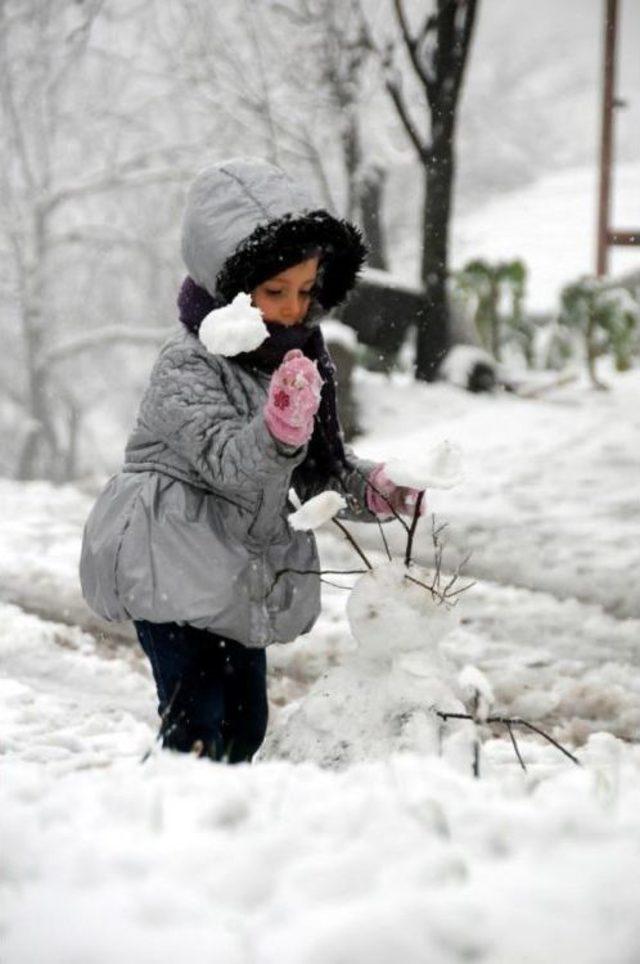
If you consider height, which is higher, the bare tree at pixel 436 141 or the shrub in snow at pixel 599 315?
the bare tree at pixel 436 141

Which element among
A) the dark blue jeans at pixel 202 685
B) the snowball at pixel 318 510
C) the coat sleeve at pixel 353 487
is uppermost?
the snowball at pixel 318 510

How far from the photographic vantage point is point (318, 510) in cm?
238

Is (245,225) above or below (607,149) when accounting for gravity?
above

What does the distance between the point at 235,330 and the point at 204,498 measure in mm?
507

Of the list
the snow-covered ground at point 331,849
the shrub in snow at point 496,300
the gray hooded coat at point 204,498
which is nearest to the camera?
the snow-covered ground at point 331,849

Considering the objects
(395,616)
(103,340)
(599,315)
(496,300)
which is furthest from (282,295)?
(103,340)

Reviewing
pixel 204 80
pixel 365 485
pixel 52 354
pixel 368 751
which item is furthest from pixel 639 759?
pixel 52 354

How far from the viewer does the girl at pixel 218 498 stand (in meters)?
2.54

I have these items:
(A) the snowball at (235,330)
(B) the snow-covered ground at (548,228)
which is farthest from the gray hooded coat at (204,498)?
(B) the snow-covered ground at (548,228)

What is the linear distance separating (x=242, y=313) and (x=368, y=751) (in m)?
0.97

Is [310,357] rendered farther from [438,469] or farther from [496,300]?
[496,300]

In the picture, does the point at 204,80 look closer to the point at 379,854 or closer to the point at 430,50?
the point at 430,50

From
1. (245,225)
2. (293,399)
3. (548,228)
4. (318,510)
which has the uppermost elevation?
(245,225)

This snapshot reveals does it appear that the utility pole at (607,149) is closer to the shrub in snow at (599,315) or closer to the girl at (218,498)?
the shrub in snow at (599,315)
